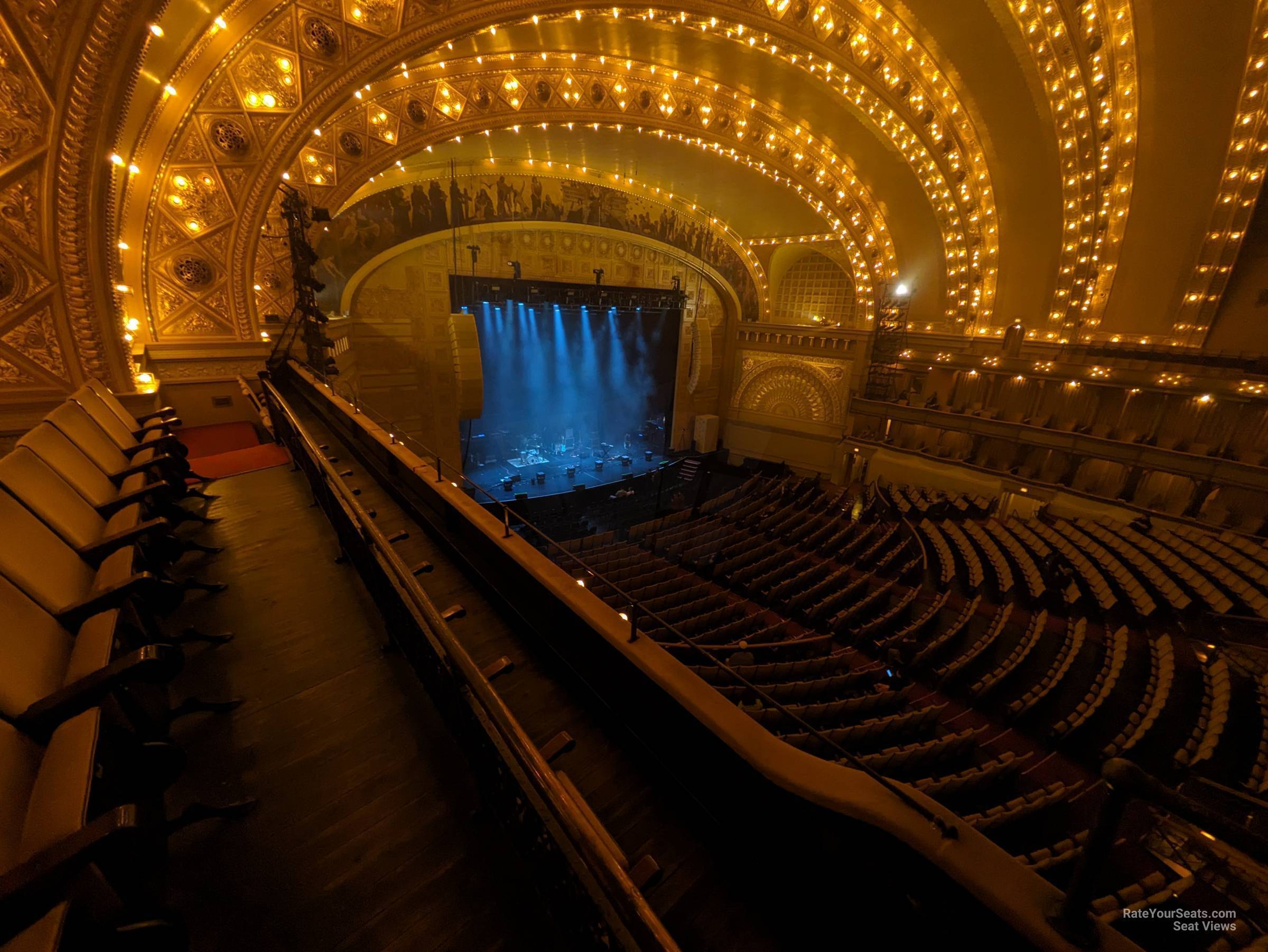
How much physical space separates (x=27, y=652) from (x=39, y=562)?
71cm

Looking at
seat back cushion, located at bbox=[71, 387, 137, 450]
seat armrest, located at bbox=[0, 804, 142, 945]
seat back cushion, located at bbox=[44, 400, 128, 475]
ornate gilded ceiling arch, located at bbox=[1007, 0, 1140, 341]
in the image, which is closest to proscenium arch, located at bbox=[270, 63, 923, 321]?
ornate gilded ceiling arch, located at bbox=[1007, 0, 1140, 341]

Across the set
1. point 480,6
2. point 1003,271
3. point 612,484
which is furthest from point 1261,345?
point 480,6

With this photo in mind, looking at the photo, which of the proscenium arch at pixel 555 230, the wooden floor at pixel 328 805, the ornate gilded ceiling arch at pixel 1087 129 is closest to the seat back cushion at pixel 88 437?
the wooden floor at pixel 328 805

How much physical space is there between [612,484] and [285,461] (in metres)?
11.5

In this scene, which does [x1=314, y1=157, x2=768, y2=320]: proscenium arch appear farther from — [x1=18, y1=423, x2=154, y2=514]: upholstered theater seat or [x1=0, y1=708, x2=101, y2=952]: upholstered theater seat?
[x1=0, y1=708, x2=101, y2=952]: upholstered theater seat

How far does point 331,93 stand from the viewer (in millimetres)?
7469

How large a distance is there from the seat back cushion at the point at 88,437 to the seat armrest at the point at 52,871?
342 cm

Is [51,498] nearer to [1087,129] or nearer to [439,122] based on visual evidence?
[439,122]

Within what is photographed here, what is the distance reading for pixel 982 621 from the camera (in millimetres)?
7414

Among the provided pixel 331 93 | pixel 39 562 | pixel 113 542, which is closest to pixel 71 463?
pixel 113 542

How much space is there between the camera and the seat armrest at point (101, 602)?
1809 millimetres

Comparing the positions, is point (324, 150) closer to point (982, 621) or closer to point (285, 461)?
point (285, 461)

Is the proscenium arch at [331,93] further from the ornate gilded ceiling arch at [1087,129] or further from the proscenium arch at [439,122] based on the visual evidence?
the ornate gilded ceiling arch at [1087,129]

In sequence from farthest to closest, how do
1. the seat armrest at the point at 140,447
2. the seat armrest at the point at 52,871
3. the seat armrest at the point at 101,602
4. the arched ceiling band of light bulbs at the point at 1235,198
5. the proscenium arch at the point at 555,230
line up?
the proscenium arch at the point at 555,230
the arched ceiling band of light bulbs at the point at 1235,198
the seat armrest at the point at 140,447
the seat armrest at the point at 101,602
the seat armrest at the point at 52,871
